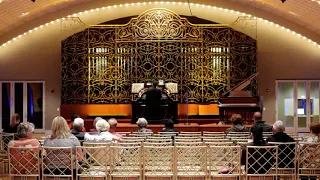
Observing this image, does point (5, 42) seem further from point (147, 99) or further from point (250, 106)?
point (250, 106)

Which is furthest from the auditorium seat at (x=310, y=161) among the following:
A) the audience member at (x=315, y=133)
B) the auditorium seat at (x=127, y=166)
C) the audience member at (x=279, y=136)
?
the auditorium seat at (x=127, y=166)

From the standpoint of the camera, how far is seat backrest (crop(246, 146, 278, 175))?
269 inches

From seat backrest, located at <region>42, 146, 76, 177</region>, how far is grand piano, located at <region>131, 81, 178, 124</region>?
10113 mm

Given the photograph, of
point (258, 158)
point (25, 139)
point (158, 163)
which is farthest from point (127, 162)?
point (258, 158)

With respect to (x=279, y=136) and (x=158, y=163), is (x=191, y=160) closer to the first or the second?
(x=158, y=163)

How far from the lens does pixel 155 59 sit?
64.4 feet

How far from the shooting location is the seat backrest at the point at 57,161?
677cm

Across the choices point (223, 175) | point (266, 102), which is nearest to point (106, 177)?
point (223, 175)

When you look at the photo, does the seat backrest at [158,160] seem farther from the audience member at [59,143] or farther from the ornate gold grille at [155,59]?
the ornate gold grille at [155,59]

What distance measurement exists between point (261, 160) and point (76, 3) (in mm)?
15191

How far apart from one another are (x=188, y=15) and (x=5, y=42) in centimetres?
753

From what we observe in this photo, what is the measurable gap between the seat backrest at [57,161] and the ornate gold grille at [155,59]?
12766 mm

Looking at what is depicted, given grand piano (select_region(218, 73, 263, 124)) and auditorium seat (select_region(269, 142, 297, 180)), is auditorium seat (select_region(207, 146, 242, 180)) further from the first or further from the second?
grand piano (select_region(218, 73, 263, 124))

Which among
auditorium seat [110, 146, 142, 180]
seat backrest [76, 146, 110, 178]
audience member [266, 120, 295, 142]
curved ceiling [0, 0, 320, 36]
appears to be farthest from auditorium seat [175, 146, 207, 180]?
curved ceiling [0, 0, 320, 36]
